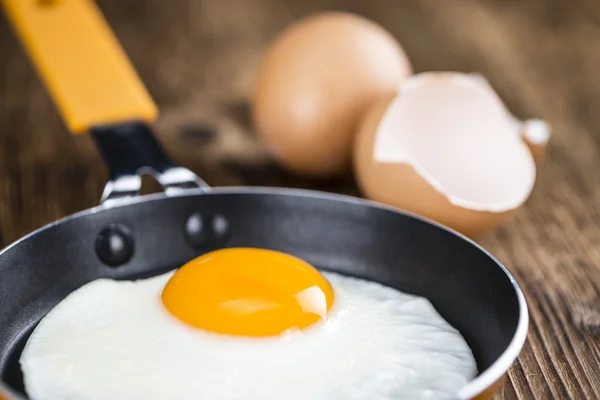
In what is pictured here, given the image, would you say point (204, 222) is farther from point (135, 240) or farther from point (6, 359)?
point (6, 359)

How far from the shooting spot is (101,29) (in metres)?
1.41

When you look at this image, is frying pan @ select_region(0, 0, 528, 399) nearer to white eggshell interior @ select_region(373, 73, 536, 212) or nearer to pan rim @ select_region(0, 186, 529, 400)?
pan rim @ select_region(0, 186, 529, 400)

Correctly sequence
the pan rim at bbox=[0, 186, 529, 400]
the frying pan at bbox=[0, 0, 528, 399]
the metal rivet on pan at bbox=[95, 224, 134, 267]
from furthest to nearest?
the metal rivet on pan at bbox=[95, 224, 134, 267] < the frying pan at bbox=[0, 0, 528, 399] < the pan rim at bbox=[0, 186, 529, 400]

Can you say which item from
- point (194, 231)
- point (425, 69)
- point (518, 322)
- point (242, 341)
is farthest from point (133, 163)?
point (425, 69)

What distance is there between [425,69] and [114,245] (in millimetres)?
1148

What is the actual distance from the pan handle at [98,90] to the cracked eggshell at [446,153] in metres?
0.27

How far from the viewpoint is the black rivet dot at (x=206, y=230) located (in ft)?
3.62

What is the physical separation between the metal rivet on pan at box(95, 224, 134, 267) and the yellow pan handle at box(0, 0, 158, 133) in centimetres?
22

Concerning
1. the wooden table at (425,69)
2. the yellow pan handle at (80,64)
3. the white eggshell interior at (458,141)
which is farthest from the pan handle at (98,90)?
the white eggshell interior at (458,141)

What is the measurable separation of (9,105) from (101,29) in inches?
17.2

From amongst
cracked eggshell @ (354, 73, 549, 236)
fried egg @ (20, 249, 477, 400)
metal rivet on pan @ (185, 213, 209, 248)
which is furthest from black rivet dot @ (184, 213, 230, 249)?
cracked eggshell @ (354, 73, 549, 236)

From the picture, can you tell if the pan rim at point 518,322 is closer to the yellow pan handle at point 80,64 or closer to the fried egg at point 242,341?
the fried egg at point 242,341

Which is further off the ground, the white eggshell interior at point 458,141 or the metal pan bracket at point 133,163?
the metal pan bracket at point 133,163

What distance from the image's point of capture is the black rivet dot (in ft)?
3.62
